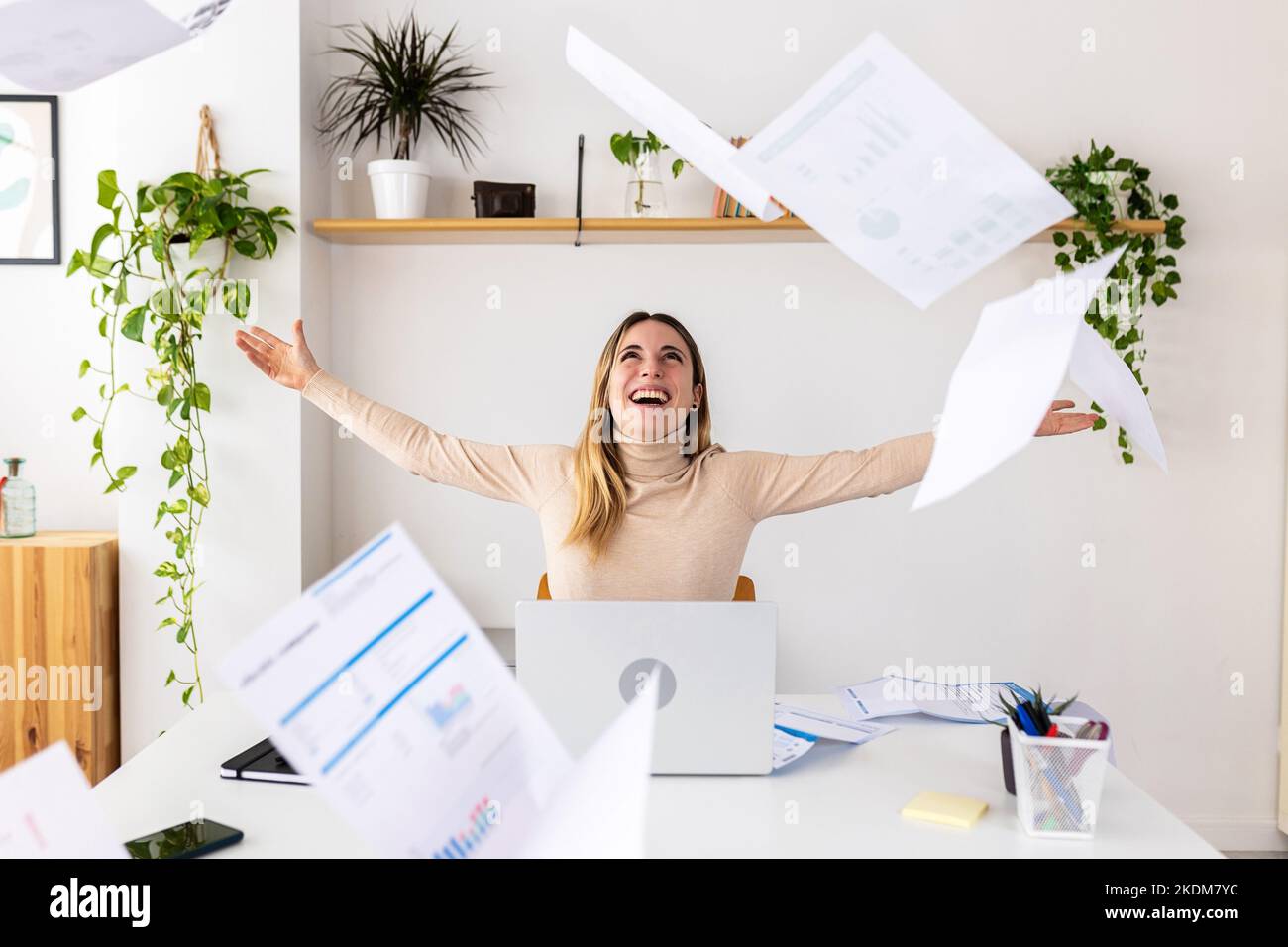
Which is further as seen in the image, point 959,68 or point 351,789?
point 959,68

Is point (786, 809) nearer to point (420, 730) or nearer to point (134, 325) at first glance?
point (420, 730)

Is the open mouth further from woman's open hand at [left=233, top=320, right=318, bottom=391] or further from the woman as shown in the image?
woman's open hand at [left=233, top=320, right=318, bottom=391]

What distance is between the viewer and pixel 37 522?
10.7 feet

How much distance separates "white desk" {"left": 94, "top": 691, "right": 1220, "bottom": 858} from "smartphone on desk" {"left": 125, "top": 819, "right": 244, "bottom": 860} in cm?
2

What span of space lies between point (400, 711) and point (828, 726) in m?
1.34

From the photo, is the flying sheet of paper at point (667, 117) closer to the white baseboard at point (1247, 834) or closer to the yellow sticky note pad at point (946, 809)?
the yellow sticky note pad at point (946, 809)

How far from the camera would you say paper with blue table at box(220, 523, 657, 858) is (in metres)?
0.57

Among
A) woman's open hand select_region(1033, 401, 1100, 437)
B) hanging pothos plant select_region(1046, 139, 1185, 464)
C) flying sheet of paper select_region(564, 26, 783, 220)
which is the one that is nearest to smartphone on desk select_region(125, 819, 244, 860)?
flying sheet of paper select_region(564, 26, 783, 220)

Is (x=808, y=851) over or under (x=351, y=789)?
under

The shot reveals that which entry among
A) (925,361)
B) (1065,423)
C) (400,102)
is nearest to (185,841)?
(1065,423)
